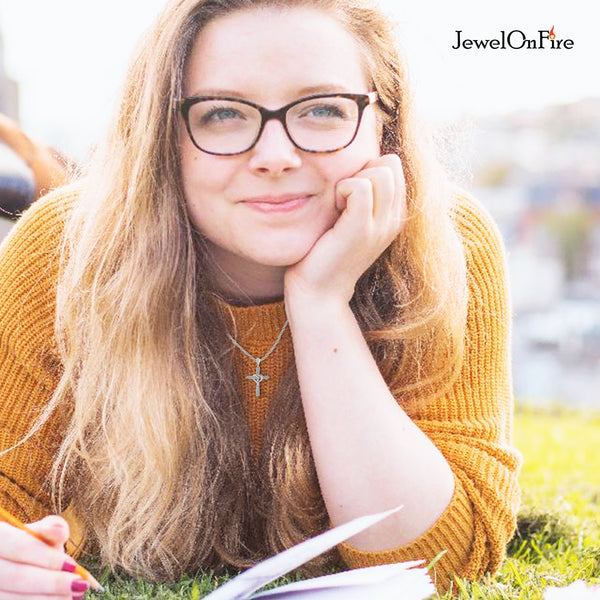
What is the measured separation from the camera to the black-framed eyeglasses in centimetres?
184

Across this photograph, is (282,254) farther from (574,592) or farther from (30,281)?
(574,592)

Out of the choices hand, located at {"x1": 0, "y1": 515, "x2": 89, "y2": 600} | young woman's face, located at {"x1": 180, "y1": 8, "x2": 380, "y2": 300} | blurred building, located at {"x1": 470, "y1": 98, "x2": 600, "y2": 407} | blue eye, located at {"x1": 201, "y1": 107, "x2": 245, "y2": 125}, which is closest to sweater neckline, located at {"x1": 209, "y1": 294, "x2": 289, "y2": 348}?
young woman's face, located at {"x1": 180, "y1": 8, "x2": 380, "y2": 300}

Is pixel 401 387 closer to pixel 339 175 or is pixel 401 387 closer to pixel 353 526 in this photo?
pixel 339 175

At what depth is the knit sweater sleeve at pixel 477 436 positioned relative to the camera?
1841 millimetres

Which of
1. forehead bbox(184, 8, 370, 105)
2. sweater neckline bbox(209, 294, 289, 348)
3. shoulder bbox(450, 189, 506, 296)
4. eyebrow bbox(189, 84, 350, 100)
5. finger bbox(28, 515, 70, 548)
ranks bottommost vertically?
finger bbox(28, 515, 70, 548)

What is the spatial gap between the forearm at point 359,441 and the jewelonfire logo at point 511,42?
1522mm

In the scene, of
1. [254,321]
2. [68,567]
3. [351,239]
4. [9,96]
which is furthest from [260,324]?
[9,96]

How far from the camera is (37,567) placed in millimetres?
1442

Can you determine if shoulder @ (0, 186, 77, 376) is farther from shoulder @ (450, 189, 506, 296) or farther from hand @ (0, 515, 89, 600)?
shoulder @ (450, 189, 506, 296)

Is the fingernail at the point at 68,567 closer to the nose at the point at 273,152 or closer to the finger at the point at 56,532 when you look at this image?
the finger at the point at 56,532

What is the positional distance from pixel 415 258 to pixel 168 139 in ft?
1.86

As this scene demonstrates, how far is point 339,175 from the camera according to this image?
1.92m

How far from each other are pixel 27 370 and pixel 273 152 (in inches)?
28.3

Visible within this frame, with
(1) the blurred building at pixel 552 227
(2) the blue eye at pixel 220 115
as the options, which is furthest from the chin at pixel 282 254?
(1) the blurred building at pixel 552 227
